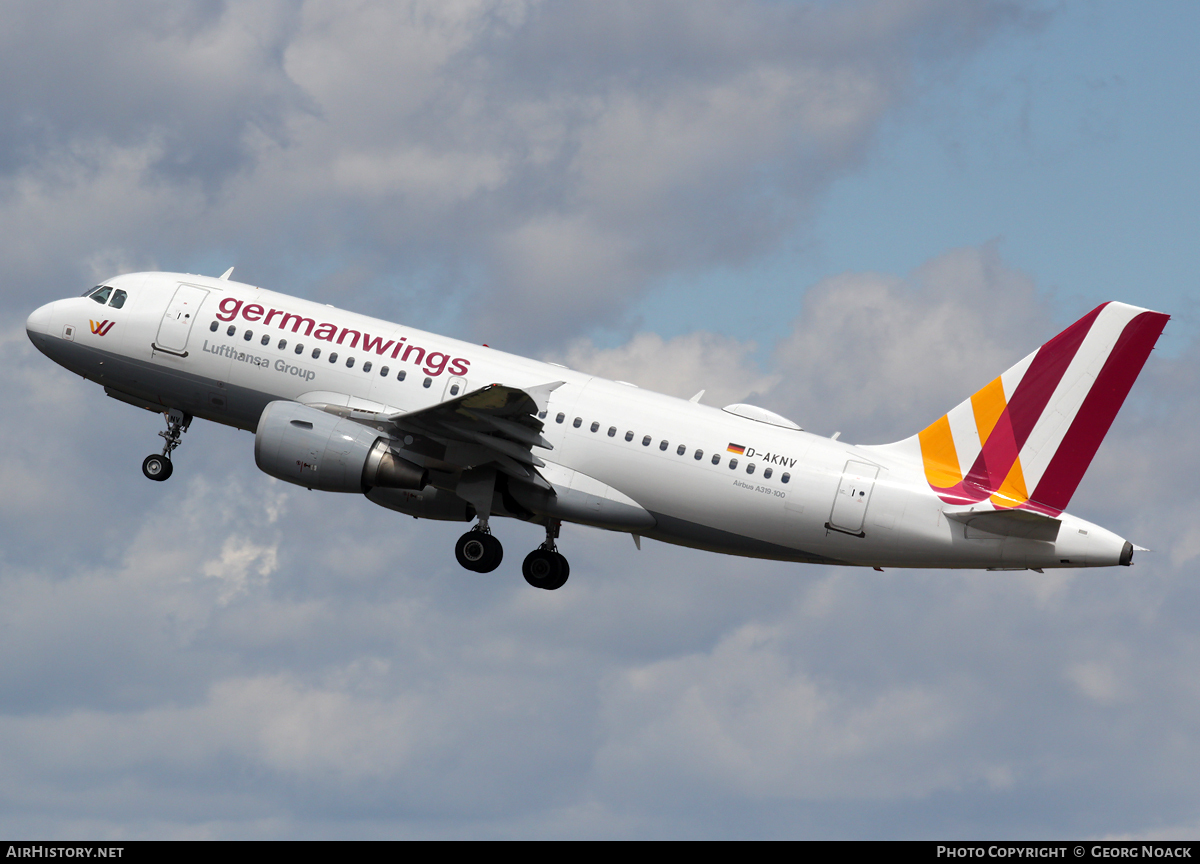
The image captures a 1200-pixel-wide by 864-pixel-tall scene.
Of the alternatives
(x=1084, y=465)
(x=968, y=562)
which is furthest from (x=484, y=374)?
(x=1084, y=465)

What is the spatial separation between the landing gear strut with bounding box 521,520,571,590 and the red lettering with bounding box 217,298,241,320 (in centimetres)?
1164

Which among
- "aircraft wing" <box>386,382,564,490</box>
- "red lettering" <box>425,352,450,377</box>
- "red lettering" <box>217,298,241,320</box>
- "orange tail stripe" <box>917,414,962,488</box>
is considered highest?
"red lettering" <box>217,298,241,320</box>

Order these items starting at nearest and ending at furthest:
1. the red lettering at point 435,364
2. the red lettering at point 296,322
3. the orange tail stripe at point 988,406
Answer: the orange tail stripe at point 988,406, the red lettering at point 435,364, the red lettering at point 296,322

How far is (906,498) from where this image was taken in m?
38.4

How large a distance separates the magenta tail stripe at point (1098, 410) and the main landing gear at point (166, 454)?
26.1m

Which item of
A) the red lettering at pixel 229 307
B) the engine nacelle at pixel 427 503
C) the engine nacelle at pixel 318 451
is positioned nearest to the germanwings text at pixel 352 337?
the red lettering at pixel 229 307

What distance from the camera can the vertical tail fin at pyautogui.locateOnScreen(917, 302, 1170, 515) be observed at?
38562 millimetres

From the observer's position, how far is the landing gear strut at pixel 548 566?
1674 inches

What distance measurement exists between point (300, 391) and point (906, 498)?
18.0 meters

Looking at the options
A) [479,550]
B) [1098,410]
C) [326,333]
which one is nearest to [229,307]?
[326,333]

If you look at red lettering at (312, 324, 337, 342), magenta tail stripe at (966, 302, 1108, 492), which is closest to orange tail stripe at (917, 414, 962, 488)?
magenta tail stripe at (966, 302, 1108, 492)

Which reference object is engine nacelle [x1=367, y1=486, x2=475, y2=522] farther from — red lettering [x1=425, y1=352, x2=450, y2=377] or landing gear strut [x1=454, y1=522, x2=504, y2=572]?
red lettering [x1=425, y1=352, x2=450, y2=377]

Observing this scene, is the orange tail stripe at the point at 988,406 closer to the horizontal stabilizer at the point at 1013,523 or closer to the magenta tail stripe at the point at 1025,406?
the magenta tail stripe at the point at 1025,406
